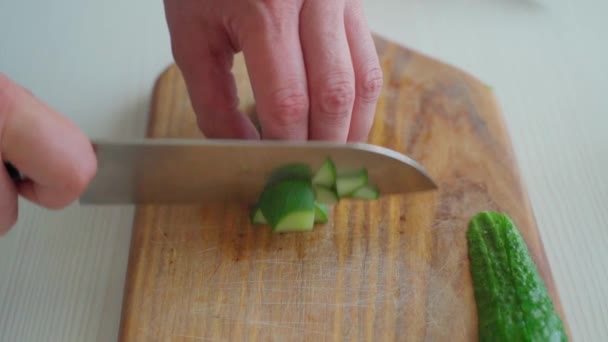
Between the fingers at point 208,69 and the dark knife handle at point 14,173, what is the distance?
468 mm

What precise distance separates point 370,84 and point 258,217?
1.51 feet

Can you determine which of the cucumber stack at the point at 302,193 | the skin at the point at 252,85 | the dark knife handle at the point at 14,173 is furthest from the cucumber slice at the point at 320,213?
the dark knife handle at the point at 14,173

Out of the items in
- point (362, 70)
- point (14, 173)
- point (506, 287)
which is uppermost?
point (362, 70)

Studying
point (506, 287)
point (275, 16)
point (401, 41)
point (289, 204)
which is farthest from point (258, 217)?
point (401, 41)

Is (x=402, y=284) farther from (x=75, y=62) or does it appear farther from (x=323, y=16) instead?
(x=75, y=62)

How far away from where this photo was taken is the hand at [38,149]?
98 cm

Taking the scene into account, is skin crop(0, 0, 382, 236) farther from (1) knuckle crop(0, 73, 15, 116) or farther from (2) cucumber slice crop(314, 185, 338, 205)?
(2) cucumber slice crop(314, 185, 338, 205)

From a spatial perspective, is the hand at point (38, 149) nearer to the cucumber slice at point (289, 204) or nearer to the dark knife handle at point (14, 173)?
the dark knife handle at point (14, 173)

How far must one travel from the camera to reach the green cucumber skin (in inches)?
50.9

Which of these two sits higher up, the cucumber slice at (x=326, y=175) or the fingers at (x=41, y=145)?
the cucumber slice at (x=326, y=175)

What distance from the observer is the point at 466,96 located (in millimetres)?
1783

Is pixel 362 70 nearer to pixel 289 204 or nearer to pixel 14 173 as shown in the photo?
pixel 289 204

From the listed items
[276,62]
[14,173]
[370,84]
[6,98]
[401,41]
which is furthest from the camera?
[401,41]

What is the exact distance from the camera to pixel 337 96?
1220mm
